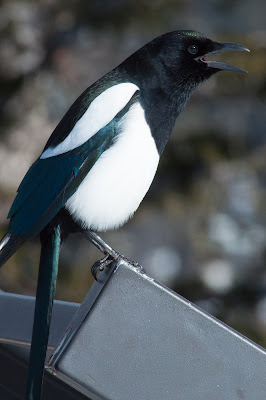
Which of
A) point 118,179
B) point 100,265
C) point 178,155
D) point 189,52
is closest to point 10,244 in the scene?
point 100,265

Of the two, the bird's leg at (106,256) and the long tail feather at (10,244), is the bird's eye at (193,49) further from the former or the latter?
the long tail feather at (10,244)

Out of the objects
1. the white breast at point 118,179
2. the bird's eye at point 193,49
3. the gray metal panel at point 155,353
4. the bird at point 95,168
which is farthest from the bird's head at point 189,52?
the gray metal panel at point 155,353

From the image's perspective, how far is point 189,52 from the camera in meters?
2.04

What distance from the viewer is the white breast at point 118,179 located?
5.86ft

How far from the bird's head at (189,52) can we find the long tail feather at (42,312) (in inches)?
23.8

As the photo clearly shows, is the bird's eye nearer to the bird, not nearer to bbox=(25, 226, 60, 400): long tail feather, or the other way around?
the bird

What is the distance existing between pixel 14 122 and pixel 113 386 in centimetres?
262

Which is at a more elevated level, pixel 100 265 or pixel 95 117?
pixel 95 117

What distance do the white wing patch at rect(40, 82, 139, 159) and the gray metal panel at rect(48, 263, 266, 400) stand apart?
0.73 metres

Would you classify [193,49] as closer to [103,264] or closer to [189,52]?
[189,52]

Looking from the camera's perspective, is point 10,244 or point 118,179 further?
point 118,179

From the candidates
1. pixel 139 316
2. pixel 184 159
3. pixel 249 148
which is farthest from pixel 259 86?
pixel 139 316

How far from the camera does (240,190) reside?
3756 mm

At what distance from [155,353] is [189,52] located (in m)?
1.18
